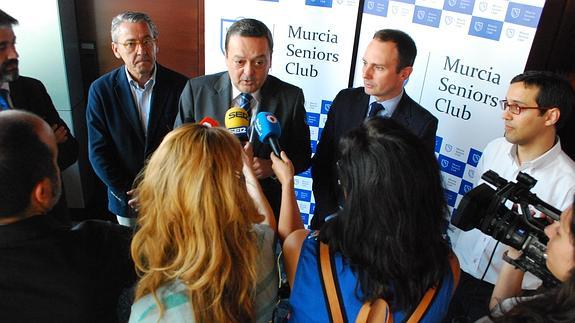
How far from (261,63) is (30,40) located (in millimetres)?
1884

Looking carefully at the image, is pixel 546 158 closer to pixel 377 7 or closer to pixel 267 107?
pixel 267 107

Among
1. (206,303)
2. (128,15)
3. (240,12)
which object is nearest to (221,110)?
(128,15)

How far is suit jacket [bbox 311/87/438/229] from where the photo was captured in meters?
2.00

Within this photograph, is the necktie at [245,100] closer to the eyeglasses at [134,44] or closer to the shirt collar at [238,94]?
the shirt collar at [238,94]

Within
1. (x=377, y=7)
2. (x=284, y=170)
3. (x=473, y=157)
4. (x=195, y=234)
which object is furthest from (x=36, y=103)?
(x=473, y=157)

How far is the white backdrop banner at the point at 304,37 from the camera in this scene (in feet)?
8.38

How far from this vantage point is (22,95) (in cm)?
190

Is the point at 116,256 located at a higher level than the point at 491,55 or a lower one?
lower

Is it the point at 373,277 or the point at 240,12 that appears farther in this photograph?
the point at 240,12

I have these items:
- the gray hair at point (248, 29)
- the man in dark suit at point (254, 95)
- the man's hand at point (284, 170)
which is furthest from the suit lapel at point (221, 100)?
the man's hand at point (284, 170)

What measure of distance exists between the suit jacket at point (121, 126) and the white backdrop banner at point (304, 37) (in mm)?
575

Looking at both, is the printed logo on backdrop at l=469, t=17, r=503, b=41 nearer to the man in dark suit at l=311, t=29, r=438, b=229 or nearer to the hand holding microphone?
the man in dark suit at l=311, t=29, r=438, b=229

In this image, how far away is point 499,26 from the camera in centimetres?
220

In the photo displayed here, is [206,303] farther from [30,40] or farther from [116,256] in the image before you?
[30,40]
